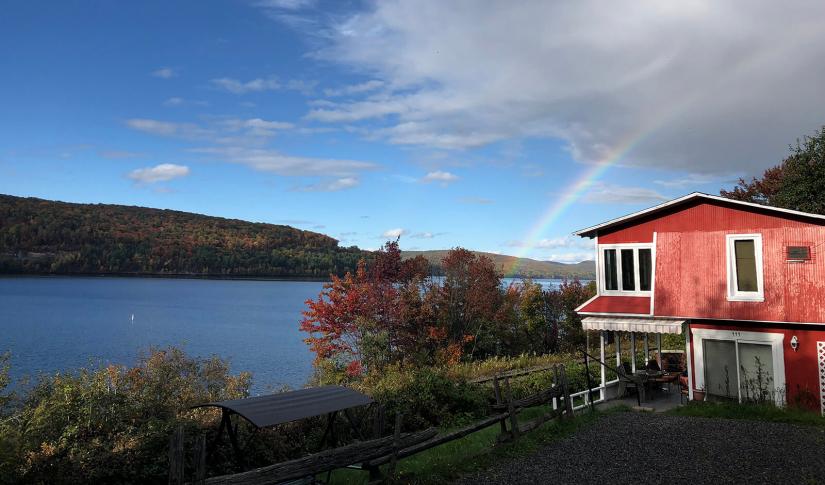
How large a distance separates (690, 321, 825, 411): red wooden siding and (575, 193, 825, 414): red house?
0.9 inches

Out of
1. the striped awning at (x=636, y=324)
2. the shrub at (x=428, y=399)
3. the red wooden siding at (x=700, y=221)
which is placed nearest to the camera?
the red wooden siding at (x=700, y=221)

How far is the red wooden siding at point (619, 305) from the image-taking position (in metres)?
17.2

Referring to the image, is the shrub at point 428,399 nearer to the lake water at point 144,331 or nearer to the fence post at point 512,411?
the fence post at point 512,411

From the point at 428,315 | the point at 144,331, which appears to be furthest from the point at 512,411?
the point at 144,331

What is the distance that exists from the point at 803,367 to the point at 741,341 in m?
1.55

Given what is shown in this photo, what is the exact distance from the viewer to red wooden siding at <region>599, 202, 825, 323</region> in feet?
48.1

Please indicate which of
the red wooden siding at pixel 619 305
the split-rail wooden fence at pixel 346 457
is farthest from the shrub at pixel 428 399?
the red wooden siding at pixel 619 305

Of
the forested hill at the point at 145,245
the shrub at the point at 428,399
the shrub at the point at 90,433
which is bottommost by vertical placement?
the shrub at the point at 428,399

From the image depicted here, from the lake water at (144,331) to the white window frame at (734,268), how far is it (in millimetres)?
20719

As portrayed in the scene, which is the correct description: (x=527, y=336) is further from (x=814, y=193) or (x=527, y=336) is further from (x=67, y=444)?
(x=67, y=444)

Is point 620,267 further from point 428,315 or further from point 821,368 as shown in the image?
point 428,315

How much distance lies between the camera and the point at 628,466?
396 inches

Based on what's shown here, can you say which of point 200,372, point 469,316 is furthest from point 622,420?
point 469,316

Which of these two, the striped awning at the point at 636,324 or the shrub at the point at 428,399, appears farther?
the shrub at the point at 428,399
